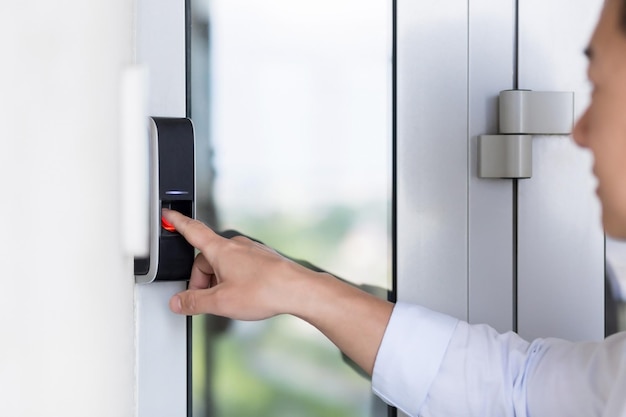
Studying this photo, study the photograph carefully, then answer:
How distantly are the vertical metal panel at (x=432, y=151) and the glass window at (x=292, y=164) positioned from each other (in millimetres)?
23

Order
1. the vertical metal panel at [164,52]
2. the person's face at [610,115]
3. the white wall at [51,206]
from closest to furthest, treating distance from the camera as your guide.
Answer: the white wall at [51,206], the person's face at [610,115], the vertical metal panel at [164,52]

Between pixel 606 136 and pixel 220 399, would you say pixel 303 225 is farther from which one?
pixel 606 136

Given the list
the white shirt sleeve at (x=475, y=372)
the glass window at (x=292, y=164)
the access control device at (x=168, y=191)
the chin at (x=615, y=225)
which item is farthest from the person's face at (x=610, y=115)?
the access control device at (x=168, y=191)

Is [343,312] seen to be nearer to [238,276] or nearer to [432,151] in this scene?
[238,276]

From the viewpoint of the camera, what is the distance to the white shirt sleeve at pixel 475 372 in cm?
81

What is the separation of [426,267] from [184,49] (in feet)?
1.36

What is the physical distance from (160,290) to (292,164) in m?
0.23

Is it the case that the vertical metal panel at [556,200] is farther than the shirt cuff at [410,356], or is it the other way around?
the vertical metal panel at [556,200]

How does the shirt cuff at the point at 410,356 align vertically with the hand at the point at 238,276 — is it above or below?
below

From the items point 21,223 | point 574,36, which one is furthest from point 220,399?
point 21,223

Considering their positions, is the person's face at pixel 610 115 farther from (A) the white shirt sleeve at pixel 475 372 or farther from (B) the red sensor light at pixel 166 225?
(B) the red sensor light at pixel 166 225

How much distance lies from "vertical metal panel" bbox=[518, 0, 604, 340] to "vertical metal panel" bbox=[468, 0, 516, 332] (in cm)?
2

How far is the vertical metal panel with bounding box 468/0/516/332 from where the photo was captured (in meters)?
0.96

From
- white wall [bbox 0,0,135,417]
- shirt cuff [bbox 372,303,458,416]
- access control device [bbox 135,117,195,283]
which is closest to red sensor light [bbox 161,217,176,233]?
access control device [bbox 135,117,195,283]
